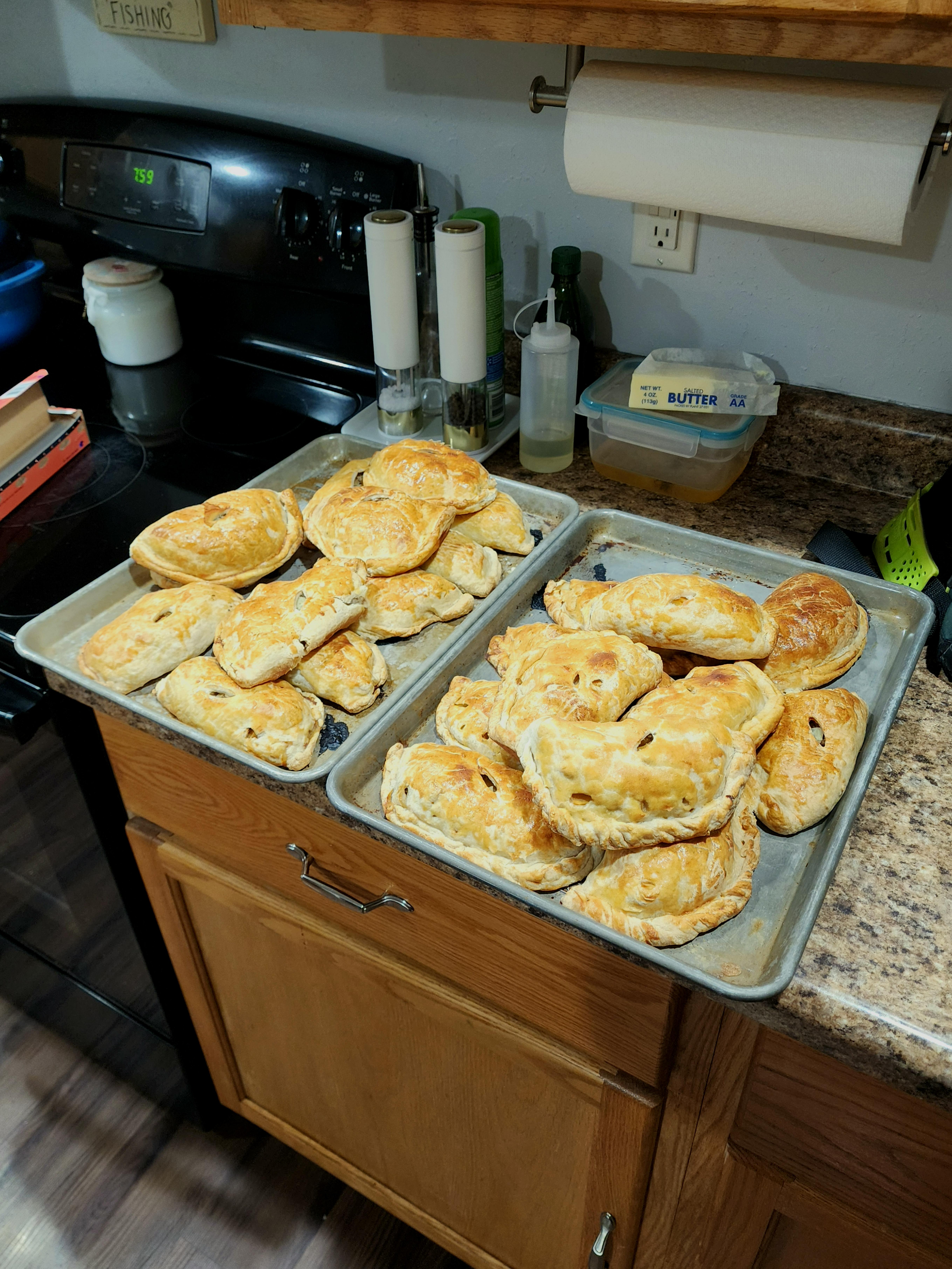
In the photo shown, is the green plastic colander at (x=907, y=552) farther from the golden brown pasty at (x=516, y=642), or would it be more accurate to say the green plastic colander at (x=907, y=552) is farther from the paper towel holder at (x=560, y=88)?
the paper towel holder at (x=560, y=88)

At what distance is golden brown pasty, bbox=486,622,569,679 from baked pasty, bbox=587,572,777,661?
48 millimetres

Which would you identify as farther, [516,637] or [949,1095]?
[516,637]

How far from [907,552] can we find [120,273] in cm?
118

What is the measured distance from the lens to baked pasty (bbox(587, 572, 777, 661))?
0.80 meters

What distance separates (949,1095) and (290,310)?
1296 millimetres

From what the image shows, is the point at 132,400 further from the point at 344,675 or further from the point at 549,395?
the point at 344,675

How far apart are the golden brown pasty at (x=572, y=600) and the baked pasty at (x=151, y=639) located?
1.08 ft

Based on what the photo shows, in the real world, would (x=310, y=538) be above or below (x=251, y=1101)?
above

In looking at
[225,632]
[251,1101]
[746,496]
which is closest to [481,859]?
[225,632]

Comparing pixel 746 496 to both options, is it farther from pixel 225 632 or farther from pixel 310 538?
pixel 225 632

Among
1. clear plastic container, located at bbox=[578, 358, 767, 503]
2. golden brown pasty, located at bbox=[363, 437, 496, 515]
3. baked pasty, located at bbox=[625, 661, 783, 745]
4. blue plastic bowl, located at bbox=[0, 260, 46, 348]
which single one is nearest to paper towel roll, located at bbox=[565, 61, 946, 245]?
clear plastic container, located at bbox=[578, 358, 767, 503]

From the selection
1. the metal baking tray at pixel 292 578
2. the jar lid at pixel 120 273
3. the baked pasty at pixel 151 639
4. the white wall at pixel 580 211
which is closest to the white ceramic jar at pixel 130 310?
the jar lid at pixel 120 273

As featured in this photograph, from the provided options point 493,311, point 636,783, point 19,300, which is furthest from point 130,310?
point 636,783

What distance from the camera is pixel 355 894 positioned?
0.87 meters
